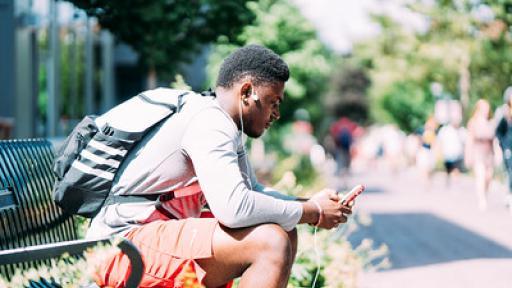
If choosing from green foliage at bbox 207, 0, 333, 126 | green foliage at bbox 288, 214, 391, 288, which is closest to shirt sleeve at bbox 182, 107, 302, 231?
green foliage at bbox 288, 214, 391, 288

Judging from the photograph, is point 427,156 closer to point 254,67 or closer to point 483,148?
point 483,148

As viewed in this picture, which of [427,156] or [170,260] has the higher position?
[170,260]

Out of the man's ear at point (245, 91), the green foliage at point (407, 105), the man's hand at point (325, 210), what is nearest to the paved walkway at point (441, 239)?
the man's hand at point (325, 210)

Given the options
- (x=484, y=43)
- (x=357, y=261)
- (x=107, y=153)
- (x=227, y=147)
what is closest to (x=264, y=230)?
(x=227, y=147)

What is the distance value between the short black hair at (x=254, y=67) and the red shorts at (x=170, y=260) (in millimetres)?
572

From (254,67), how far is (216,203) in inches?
23.5

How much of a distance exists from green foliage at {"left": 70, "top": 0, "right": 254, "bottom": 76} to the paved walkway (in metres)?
2.72

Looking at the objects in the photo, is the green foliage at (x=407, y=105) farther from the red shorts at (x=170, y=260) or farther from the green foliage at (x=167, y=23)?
the red shorts at (x=170, y=260)

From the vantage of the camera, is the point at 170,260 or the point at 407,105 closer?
the point at 170,260

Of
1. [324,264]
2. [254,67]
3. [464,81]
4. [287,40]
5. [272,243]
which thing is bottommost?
[464,81]

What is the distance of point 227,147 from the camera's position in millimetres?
3316

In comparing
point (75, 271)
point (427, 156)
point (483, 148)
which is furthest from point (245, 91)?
point (427, 156)

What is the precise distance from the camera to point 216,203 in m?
3.24

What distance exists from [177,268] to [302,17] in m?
9.04
